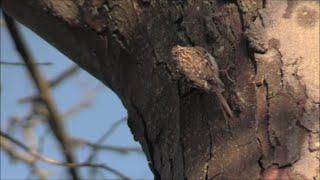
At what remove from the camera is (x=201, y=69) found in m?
→ 0.93

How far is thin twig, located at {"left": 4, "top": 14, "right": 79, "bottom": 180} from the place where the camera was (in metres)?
1.88

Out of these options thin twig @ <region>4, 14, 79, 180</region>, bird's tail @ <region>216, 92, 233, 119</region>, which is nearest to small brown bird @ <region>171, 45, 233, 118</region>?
bird's tail @ <region>216, 92, 233, 119</region>

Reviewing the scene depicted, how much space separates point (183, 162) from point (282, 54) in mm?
219

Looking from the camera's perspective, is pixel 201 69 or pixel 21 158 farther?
pixel 21 158

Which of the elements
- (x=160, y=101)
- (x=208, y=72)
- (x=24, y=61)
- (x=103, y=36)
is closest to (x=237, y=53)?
(x=208, y=72)

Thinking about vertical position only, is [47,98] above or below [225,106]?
below

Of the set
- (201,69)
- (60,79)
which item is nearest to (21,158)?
(60,79)

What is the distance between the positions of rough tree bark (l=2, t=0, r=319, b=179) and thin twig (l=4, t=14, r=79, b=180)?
2.42 feet

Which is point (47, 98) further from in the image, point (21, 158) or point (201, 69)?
point (201, 69)

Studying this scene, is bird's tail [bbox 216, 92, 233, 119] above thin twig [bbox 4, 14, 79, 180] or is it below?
above

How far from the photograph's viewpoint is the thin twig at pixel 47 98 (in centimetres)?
188

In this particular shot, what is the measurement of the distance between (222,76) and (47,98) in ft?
4.03

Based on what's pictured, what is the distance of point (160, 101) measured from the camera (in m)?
1.04

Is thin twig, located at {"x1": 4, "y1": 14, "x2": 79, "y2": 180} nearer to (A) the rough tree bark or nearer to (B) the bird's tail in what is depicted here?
(A) the rough tree bark
